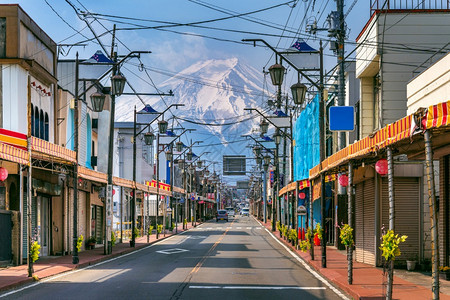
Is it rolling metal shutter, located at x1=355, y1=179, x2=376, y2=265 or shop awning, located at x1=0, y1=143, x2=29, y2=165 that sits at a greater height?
shop awning, located at x1=0, y1=143, x2=29, y2=165

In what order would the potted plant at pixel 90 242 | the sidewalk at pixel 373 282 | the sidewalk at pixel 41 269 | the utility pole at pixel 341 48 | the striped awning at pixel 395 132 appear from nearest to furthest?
the striped awning at pixel 395 132 → the sidewalk at pixel 373 282 → the sidewalk at pixel 41 269 → the utility pole at pixel 341 48 → the potted plant at pixel 90 242

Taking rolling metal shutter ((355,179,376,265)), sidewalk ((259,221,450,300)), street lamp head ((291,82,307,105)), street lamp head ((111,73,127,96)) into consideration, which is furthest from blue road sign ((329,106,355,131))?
street lamp head ((111,73,127,96))

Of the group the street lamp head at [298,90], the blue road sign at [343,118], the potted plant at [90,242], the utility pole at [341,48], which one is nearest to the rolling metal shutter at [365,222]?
the blue road sign at [343,118]

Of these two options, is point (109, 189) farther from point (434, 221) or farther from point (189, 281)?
point (434, 221)

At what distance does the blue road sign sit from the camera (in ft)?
82.0

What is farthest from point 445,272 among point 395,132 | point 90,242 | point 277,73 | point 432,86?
point 90,242

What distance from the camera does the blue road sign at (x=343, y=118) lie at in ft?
82.0

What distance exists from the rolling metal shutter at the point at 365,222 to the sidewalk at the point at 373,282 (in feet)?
1.80

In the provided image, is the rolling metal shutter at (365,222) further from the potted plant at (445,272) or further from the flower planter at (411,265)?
the potted plant at (445,272)

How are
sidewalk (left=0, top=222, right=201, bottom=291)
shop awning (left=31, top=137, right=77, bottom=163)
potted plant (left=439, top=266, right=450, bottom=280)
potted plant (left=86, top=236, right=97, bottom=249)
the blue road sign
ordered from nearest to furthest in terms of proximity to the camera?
sidewalk (left=0, top=222, right=201, bottom=291) → potted plant (left=439, top=266, right=450, bottom=280) → shop awning (left=31, top=137, right=77, bottom=163) → the blue road sign → potted plant (left=86, top=236, right=97, bottom=249)

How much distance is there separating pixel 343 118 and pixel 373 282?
8.31 metres

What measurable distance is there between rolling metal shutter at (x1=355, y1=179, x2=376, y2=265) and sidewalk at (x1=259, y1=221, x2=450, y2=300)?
0.55 meters

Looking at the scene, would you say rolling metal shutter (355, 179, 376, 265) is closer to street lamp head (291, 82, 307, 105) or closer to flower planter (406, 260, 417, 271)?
flower planter (406, 260, 417, 271)

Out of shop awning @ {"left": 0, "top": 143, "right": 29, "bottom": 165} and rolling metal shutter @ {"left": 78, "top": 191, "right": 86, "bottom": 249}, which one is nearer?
shop awning @ {"left": 0, "top": 143, "right": 29, "bottom": 165}
